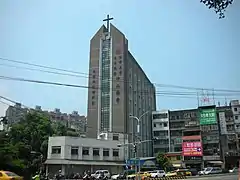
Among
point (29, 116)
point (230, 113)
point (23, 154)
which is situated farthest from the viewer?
point (230, 113)

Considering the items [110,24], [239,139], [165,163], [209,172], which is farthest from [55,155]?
[239,139]

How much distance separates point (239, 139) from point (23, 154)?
4564 centimetres

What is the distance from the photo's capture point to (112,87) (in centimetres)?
6731

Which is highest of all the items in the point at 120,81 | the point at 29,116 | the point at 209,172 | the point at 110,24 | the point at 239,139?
the point at 110,24

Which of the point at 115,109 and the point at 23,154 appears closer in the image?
the point at 23,154

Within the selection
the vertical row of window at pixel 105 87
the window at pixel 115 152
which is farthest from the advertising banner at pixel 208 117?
the vertical row of window at pixel 105 87

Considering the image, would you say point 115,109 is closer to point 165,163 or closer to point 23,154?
point 165,163

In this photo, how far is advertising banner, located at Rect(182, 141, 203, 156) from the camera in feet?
202

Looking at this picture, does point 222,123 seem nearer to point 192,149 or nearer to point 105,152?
point 192,149

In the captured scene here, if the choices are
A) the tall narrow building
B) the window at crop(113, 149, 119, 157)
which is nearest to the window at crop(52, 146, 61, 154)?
the window at crop(113, 149, 119, 157)

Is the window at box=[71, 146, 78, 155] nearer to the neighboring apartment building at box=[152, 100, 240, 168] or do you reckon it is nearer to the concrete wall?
the concrete wall

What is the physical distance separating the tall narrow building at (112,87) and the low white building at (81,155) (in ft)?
23.4

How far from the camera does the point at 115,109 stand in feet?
215

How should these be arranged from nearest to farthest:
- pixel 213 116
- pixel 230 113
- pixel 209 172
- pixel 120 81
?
1. pixel 209 172
2. pixel 213 116
3. pixel 120 81
4. pixel 230 113
